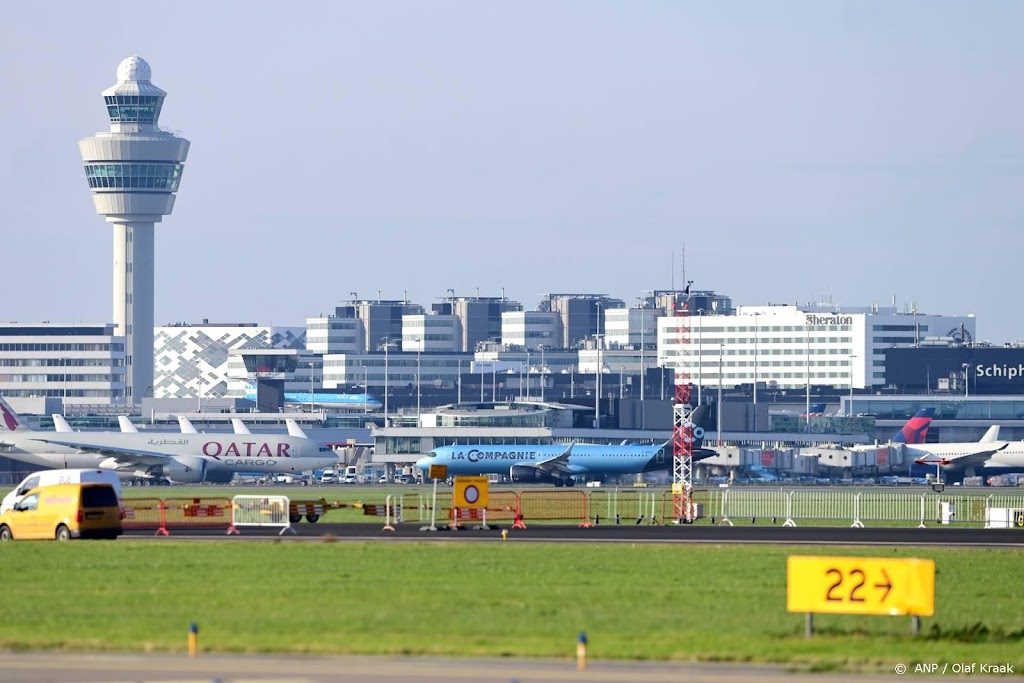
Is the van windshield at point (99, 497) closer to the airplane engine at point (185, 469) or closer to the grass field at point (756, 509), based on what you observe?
the grass field at point (756, 509)

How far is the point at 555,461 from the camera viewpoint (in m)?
142

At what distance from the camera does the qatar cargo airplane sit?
450 feet

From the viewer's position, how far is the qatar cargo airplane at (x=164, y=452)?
13725 centimetres

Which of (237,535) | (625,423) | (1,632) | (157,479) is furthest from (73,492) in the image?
(625,423)

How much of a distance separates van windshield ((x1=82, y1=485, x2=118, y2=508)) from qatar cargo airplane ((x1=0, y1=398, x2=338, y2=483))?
81505mm

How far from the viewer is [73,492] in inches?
2109

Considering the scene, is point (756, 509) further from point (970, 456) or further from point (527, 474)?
point (970, 456)

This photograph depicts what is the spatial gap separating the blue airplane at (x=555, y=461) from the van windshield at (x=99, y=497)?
288ft

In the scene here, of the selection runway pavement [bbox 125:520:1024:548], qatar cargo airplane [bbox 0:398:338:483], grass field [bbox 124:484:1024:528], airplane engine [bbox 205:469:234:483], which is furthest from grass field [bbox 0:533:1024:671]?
airplane engine [bbox 205:469:234:483]

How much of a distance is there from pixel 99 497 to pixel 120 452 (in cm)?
8496

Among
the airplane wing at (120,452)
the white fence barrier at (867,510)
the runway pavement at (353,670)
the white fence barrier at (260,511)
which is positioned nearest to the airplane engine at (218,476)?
the airplane wing at (120,452)

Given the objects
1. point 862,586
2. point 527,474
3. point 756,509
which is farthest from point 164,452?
point 862,586

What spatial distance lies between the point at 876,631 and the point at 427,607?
852 cm

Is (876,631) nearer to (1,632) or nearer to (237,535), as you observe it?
(1,632)
